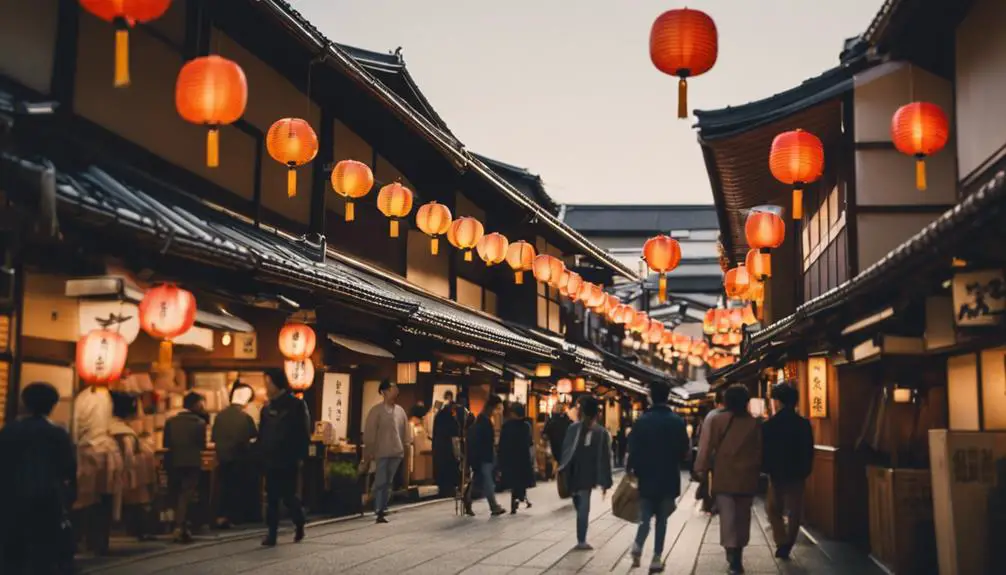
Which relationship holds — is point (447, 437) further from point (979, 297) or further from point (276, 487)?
point (979, 297)

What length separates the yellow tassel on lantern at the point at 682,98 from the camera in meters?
10.6

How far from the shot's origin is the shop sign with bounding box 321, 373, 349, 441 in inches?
775

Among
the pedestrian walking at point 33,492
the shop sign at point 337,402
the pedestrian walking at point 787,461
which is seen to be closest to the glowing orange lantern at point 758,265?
the pedestrian walking at point 787,461

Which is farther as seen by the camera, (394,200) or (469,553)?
(394,200)

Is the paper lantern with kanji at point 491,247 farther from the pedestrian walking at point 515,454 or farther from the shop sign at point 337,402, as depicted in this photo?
the pedestrian walking at point 515,454

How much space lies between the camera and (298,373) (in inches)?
627

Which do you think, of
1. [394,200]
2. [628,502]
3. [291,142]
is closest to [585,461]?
[628,502]

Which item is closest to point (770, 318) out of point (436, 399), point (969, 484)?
point (436, 399)

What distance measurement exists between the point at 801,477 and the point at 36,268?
32.0ft

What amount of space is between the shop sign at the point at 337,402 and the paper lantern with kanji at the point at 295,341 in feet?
13.2

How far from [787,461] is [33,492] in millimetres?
9315

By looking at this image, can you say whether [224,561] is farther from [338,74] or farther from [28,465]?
[338,74]

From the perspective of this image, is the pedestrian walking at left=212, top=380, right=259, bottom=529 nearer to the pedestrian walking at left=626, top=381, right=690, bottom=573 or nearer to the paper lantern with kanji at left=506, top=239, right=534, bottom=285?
the pedestrian walking at left=626, top=381, right=690, bottom=573

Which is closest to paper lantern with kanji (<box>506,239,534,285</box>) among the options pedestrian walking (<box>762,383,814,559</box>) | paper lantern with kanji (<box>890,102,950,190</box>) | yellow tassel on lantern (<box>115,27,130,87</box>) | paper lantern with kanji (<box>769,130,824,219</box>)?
paper lantern with kanji (<box>769,130,824,219</box>)
